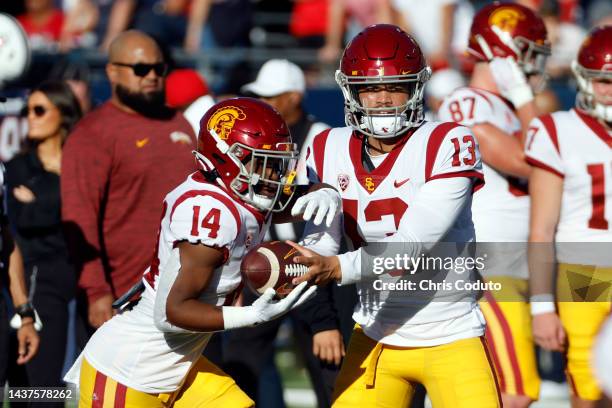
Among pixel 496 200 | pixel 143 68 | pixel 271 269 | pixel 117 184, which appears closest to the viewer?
pixel 271 269

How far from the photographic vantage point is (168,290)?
11.6ft

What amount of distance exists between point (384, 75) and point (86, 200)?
1762mm

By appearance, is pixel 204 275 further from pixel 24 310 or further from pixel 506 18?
pixel 506 18

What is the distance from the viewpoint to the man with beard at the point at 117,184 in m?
4.88

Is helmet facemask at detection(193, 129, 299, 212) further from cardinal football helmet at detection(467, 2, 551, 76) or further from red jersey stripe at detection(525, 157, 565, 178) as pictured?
cardinal football helmet at detection(467, 2, 551, 76)

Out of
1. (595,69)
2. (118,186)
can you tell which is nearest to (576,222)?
(595,69)

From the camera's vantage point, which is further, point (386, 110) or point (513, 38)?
point (513, 38)

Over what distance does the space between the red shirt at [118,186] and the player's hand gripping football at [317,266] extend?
1.64 metres

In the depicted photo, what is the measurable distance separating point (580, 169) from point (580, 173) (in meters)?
0.02

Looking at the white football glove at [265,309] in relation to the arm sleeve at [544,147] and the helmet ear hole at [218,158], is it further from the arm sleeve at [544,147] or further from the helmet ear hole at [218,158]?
the arm sleeve at [544,147]

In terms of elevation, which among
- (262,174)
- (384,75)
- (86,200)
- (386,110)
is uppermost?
(384,75)

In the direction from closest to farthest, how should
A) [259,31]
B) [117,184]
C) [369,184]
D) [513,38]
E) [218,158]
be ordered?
[218,158]
[369,184]
[117,184]
[513,38]
[259,31]

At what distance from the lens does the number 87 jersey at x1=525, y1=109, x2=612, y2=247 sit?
14.9ft

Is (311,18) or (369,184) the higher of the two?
(369,184)
